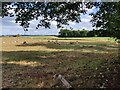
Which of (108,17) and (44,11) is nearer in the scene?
(108,17)

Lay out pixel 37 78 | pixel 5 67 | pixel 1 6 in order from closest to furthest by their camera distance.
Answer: pixel 37 78, pixel 1 6, pixel 5 67

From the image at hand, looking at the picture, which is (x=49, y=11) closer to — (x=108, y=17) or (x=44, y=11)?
(x=44, y=11)

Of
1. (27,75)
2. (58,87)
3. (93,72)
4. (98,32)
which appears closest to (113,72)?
(93,72)

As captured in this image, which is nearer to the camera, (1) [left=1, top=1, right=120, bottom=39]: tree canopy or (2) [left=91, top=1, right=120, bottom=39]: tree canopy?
(2) [left=91, top=1, right=120, bottom=39]: tree canopy

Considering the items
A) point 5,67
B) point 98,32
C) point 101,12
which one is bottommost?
point 5,67

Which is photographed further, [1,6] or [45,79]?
[1,6]

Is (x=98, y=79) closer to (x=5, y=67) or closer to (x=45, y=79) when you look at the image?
(x=45, y=79)

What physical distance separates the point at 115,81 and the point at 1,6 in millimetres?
6490

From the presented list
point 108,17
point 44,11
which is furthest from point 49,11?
point 108,17

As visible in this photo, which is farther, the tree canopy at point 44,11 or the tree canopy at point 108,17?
the tree canopy at point 44,11

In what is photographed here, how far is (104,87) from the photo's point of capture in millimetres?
9039

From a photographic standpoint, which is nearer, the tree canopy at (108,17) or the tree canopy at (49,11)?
the tree canopy at (108,17)

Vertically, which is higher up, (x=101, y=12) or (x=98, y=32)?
(x=101, y=12)

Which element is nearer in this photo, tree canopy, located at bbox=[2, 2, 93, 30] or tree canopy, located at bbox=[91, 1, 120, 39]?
tree canopy, located at bbox=[91, 1, 120, 39]
